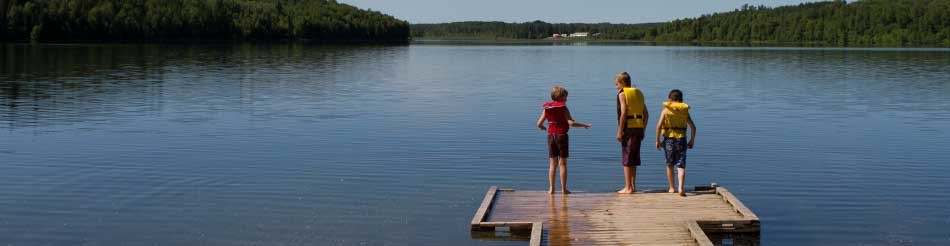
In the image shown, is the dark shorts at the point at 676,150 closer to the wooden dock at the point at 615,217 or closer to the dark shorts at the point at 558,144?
the wooden dock at the point at 615,217

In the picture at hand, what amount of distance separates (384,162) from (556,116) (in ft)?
22.6

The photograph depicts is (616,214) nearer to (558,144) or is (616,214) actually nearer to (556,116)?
(558,144)

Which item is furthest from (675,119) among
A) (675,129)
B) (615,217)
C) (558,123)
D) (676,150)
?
(615,217)

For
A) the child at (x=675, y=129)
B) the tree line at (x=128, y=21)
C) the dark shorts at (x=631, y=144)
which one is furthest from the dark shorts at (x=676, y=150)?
the tree line at (x=128, y=21)

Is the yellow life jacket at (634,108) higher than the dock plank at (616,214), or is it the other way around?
the yellow life jacket at (634,108)

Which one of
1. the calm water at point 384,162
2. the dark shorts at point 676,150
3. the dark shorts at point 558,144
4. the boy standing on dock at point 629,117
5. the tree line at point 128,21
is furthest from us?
the tree line at point 128,21

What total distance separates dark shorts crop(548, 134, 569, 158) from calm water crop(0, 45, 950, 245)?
59.4 inches

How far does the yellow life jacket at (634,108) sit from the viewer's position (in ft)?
48.0

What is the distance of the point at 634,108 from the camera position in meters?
14.7

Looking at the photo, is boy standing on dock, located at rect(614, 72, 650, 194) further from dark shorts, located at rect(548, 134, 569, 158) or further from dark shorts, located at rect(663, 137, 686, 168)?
dark shorts, located at rect(548, 134, 569, 158)

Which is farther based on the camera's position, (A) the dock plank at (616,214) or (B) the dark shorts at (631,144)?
(B) the dark shorts at (631,144)

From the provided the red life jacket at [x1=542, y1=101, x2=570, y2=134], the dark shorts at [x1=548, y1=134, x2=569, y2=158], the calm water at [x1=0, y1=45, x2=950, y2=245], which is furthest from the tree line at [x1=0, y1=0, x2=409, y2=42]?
the red life jacket at [x1=542, y1=101, x2=570, y2=134]

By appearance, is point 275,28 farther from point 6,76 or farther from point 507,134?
point 507,134

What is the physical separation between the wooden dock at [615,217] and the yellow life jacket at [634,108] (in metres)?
1.04
